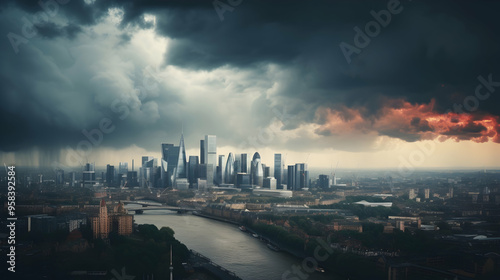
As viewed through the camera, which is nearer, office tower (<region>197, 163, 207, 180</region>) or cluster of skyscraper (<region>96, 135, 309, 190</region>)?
cluster of skyscraper (<region>96, 135, 309, 190</region>)

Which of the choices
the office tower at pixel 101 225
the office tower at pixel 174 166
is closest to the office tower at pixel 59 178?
Answer: the office tower at pixel 174 166

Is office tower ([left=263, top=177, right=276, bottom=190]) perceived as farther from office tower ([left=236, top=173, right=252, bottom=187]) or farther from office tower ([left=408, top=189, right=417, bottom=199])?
office tower ([left=408, top=189, right=417, bottom=199])

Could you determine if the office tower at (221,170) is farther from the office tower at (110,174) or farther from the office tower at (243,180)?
the office tower at (110,174)

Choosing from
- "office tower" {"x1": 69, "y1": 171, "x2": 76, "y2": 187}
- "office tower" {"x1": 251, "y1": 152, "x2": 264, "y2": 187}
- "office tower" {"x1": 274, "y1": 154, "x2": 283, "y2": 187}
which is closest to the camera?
"office tower" {"x1": 69, "y1": 171, "x2": 76, "y2": 187}

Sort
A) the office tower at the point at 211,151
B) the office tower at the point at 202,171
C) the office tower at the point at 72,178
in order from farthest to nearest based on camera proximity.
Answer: the office tower at the point at 211,151, the office tower at the point at 202,171, the office tower at the point at 72,178

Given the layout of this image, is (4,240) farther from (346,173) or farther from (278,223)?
(346,173)

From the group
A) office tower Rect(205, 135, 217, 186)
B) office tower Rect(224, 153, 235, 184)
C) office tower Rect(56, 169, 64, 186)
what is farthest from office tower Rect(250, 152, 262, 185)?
office tower Rect(56, 169, 64, 186)
